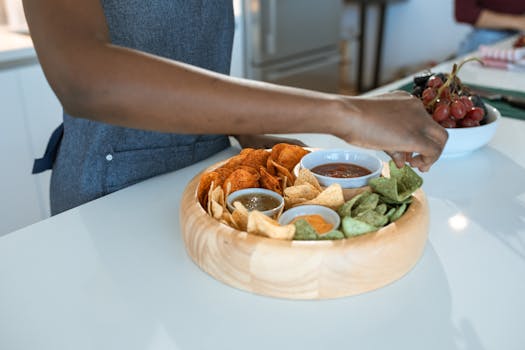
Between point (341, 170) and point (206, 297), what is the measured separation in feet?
1.14

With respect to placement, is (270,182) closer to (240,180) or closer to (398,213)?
(240,180)

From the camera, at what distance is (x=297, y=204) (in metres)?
0.85

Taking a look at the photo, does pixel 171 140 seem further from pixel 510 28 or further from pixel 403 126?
pixel 510 28

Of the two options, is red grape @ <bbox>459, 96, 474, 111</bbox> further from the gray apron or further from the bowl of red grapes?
the gray apron

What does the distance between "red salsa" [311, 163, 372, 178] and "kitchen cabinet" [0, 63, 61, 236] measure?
59.9 inches

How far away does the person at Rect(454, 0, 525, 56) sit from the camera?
2.79 meters

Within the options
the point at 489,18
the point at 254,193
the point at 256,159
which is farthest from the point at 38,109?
the point at 489,18

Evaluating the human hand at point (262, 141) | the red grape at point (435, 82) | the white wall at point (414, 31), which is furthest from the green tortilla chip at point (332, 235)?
the white wall at point (414, 31)

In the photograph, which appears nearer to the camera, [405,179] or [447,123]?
[405,179]

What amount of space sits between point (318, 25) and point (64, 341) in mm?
3090

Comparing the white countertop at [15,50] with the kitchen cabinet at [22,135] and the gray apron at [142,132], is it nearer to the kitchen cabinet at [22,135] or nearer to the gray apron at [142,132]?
the kitchen cabinet at [22,135]

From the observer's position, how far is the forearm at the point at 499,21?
8.99 ft

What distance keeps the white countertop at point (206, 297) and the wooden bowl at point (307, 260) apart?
0.7 inches

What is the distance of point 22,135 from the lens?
6.97 feet
